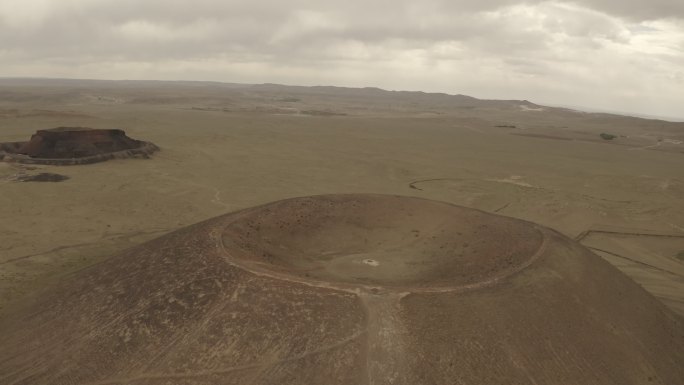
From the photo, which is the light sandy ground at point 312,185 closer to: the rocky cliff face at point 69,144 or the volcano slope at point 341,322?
A: the rocky cliff face at point 69,144

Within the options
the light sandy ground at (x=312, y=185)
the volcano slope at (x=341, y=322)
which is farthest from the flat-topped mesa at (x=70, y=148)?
the volcano slope at (x=341, y=322)

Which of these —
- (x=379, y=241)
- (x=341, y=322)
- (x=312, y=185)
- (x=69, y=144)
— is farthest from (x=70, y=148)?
(x=341, y=322)

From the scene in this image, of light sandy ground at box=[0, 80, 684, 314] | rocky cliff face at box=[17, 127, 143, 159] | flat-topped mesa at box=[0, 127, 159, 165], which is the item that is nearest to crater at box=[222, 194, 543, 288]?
light sandy ground at box=[0, 80, 684, 314]

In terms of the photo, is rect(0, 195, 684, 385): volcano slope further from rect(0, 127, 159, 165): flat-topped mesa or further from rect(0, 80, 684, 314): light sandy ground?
rect(0, 127, 159, 165): flat-topped mesa

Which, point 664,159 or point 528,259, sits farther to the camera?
point 664,159

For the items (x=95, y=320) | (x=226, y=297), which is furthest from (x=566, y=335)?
(x=95, y=320)

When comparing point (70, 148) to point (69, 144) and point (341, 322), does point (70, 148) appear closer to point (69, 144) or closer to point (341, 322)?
point (69, 144)

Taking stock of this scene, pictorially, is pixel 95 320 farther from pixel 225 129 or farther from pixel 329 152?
pixel 225 129
